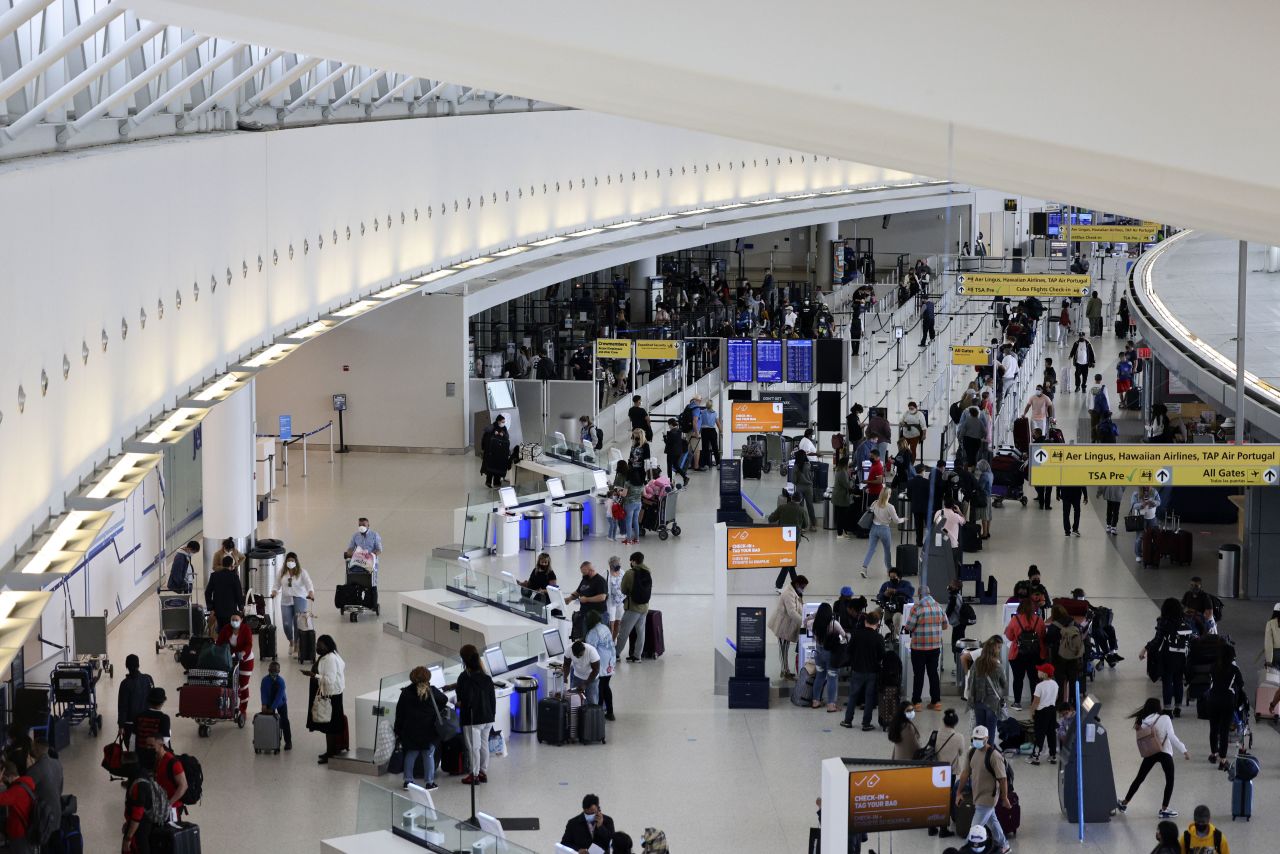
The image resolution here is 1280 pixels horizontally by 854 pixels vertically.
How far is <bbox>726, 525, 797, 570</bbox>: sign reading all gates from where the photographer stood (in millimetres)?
15125

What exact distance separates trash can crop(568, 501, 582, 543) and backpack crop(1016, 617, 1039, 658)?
8.04m

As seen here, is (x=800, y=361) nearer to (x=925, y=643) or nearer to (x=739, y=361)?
(x=739, y=361)

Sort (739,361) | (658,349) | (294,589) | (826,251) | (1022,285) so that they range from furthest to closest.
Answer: (826,251) < (1022,285) < (658,349) < (739,361) < (294,589)

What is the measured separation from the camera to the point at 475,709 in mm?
12773

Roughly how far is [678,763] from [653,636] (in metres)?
2.91

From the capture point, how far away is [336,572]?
63.8ft

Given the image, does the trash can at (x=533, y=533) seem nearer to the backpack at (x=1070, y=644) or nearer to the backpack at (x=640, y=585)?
the backpack at (x=640, y=585)

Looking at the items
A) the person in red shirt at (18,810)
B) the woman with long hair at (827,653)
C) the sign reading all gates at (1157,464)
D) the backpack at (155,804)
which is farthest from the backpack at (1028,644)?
the person in red shirt at (18,810)

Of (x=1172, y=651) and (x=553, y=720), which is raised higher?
(x=1172, y=651)

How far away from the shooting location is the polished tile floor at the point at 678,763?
38.9ft

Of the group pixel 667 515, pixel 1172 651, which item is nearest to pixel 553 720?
pixel 1172 651

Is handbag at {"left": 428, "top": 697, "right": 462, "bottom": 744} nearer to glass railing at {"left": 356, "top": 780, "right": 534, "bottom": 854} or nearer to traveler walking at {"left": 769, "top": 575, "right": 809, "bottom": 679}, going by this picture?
glass railing at {"left": 356, "top": 780, "right": 534, "bottom": 854}

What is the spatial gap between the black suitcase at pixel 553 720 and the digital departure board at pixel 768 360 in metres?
12.5

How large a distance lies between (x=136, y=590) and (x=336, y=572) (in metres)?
2.42
